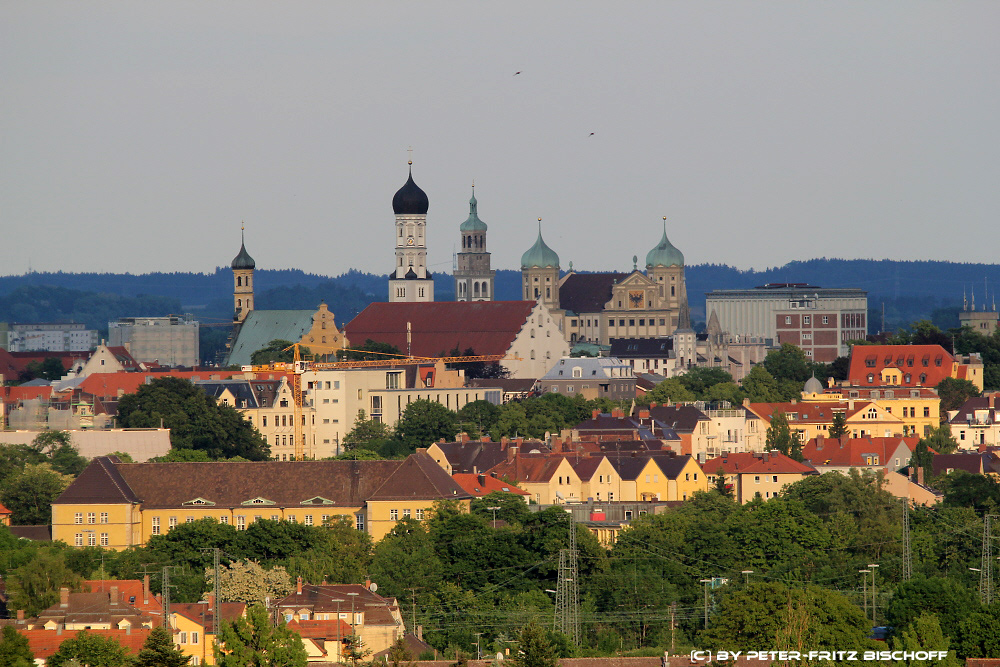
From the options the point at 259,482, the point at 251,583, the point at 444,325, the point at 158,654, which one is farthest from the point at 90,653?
the point at 444,325

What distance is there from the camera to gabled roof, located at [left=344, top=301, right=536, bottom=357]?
170 meters

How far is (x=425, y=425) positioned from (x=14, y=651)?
64631mm

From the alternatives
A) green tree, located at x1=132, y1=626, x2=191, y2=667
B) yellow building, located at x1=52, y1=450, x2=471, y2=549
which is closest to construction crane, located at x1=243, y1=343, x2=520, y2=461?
yellow building, located at x1=52, y1=450, x2=471, y2=549

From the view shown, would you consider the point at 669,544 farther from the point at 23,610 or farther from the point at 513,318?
the point at 513,318

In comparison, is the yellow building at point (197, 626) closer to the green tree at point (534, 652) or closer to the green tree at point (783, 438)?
the green tree at point (534, 652)

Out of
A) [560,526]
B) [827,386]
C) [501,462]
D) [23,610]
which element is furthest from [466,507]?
[827,386]

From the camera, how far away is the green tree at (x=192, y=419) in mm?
108938

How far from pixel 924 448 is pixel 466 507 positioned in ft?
101

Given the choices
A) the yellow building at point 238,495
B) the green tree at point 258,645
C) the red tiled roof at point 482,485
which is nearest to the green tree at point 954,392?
the red tiled roof at point 482,485

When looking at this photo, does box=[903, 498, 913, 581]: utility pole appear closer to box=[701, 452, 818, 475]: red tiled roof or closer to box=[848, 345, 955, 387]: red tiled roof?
box=[701, 452, 818, 475]: red tiled roof

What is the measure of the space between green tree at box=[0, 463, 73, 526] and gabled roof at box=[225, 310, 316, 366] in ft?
288

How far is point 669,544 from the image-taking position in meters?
75.8

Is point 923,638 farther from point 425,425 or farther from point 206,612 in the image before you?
point 425,425

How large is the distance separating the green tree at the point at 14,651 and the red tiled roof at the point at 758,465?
156 feet
